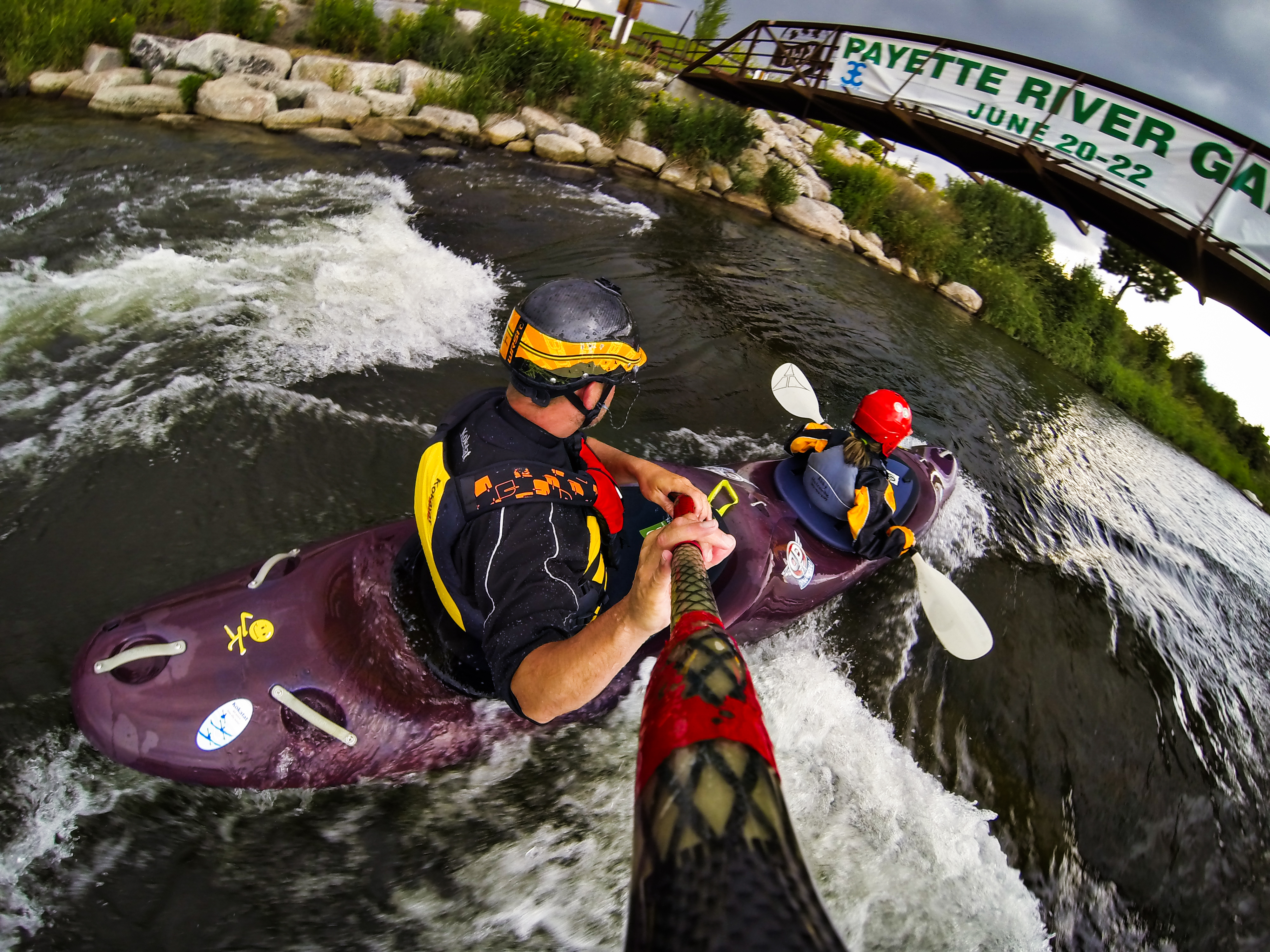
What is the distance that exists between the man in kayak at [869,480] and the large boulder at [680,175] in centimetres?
911

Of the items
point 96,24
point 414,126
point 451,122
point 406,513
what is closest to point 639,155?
point 451,122

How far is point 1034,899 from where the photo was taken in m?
3.27

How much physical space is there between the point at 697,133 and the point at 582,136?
2.18 metres

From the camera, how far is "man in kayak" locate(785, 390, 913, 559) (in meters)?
3.81

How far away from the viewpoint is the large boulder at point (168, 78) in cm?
838

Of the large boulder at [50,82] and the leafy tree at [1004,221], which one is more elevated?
the leafy tree at [1004,221]

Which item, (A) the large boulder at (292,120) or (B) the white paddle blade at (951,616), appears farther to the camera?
(A) the large boulder at (292,120)

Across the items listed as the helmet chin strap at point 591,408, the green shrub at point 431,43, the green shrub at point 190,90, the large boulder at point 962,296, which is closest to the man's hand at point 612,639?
the helmet chin strap at point 591,408

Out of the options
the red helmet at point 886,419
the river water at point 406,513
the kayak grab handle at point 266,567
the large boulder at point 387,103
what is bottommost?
the river water at point 406,513

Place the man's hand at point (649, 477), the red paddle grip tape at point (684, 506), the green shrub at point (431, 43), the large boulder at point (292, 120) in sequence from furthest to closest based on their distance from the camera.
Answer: the green shrub at point (431, 43) → the large boulder at point (292, 120) → the man's hand at point (649, 477) → the red paddle grip tape at point (684, 506)

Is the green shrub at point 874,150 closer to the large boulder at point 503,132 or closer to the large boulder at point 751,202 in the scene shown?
the large boulder at point 751,202

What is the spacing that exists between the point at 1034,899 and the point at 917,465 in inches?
105

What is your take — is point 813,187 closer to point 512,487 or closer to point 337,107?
point 337,107

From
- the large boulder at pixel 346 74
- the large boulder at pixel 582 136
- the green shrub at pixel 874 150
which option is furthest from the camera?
the green shrub at pixel 874 150
